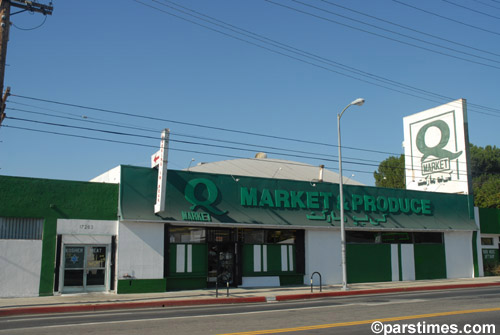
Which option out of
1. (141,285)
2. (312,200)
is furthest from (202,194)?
(312,200)

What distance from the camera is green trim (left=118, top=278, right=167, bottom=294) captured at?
2075 centimetres

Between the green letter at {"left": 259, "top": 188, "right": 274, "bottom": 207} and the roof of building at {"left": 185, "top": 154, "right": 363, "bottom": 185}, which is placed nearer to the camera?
the green letter at {"left": 259, "top": 188, "right": 274, "bottom": 207}

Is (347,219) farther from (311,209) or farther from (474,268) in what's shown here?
(474,268)

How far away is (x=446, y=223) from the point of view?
3061 cm

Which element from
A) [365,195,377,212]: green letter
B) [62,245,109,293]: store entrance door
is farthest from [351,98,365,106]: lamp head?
[62,245,109,293]: store entrance door

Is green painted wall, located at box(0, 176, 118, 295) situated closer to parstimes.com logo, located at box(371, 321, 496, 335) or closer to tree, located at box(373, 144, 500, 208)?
parstimes.com logo, located at box(371, 321, 496, 335)

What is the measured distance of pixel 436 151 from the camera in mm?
34094

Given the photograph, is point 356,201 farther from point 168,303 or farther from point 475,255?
point 168,303

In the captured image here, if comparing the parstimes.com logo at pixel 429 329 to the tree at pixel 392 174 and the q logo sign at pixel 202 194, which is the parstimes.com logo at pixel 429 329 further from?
the tree at pixel 392 174

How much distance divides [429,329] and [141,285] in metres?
13.7

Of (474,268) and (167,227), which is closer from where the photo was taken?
(167,227)

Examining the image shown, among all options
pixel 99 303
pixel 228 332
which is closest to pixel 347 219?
pixel 99 303

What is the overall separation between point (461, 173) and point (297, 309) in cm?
2134

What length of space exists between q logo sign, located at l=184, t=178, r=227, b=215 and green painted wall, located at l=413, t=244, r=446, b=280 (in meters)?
13.0
